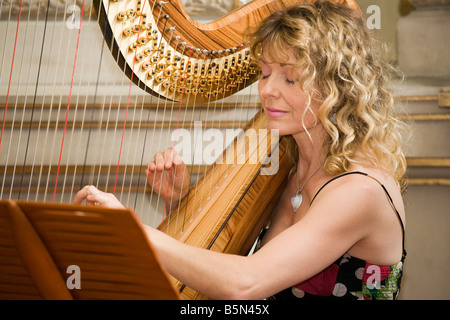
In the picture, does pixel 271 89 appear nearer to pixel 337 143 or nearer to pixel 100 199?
pixel 337 143

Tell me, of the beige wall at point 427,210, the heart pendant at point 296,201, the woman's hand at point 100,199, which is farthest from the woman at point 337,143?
the beige wall at point 427,210

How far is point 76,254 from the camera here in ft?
2.91

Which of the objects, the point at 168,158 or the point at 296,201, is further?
the point at 168,158

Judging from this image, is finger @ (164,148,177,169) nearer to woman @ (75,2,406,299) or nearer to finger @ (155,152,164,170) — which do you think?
finger @ (155,152,164,170)

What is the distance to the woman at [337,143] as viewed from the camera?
1.29m

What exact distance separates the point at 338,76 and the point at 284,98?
5.9 inches

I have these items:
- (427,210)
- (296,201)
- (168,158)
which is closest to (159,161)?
(168,158)

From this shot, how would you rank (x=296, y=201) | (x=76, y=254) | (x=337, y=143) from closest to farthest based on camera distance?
(x=76, y=254), (x=337, y=143), (x=296, y=201)

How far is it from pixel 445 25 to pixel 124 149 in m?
1.53

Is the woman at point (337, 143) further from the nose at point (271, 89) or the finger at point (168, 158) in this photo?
the finger at point (168, 158)

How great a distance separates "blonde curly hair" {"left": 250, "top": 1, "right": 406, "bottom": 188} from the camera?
4.76 feet

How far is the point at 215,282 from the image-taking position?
115cm

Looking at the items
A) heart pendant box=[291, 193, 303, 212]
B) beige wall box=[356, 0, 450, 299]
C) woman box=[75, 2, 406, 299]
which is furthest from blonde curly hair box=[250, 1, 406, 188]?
beige wall box=[356, 0, 450, 299]

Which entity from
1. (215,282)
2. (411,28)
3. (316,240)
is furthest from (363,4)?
(215,282)
